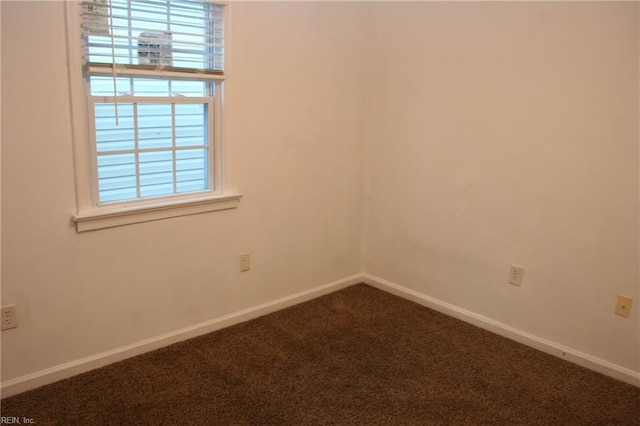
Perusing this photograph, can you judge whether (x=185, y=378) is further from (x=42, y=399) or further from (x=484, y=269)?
(x=484, y=269)

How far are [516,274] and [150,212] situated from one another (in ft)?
6.68

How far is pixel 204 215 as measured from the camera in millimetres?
2684

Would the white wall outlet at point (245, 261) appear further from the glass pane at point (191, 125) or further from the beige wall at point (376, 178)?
the glass pane at point (191, 125)

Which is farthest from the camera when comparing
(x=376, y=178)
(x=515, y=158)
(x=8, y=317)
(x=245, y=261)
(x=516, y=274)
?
(x=376, y=178)

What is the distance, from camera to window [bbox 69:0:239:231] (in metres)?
2.20

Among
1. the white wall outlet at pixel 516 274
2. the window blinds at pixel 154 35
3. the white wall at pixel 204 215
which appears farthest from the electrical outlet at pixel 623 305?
the window blinds at pixel 154 35

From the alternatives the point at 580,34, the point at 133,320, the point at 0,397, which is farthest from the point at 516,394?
the point at 0,397

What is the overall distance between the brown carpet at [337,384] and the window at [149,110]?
766 mm

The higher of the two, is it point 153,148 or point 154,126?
point 154,126

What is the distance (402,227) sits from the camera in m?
3.36

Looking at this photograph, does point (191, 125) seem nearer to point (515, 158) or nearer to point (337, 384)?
point (337, 384)

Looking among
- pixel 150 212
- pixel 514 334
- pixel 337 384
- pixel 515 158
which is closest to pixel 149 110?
pixel 150 212

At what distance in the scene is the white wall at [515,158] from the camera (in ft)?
7.88

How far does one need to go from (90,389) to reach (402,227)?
2.08m
